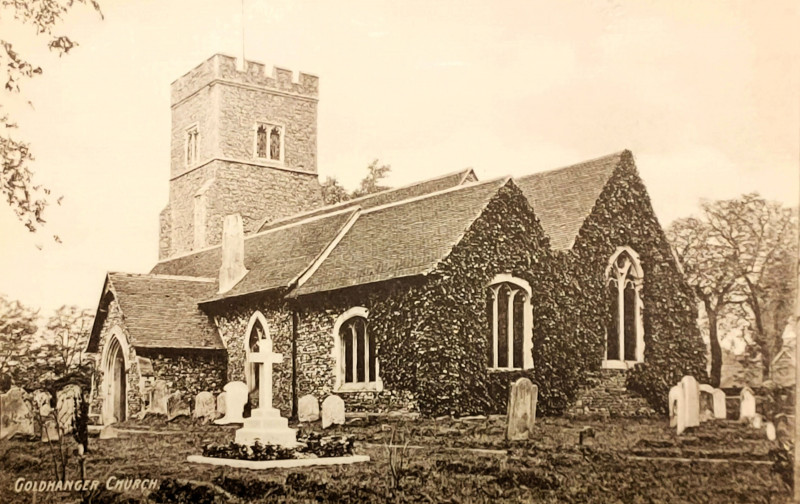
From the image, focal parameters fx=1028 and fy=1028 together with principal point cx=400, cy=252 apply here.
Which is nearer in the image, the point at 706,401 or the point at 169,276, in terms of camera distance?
the point at 706,401

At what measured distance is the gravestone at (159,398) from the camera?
23.7ft

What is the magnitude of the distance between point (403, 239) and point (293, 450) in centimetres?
158

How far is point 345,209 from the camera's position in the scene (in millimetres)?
7523

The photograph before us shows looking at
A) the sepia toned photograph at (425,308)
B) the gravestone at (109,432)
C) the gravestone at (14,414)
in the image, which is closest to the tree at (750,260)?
the sepia toned photograph at (425,308)

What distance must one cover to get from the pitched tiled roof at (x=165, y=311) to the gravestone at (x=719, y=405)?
3.46 meters

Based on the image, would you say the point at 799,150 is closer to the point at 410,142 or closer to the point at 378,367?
the point at 410,142

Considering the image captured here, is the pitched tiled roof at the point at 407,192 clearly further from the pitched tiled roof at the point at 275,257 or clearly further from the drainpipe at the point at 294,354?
the drainpipe at the point at 294,354

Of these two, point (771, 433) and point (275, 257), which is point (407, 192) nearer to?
point (275, 257)

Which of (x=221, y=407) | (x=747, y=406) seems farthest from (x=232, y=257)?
(x=747, y=406)

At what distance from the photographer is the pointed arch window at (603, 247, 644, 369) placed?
6758 millimetres

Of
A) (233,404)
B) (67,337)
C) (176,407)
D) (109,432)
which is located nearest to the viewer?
(109,432)

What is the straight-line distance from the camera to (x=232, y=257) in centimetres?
771

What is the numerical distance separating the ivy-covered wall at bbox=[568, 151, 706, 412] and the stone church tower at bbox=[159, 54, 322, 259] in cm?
214

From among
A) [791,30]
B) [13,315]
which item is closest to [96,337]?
[13,315]
